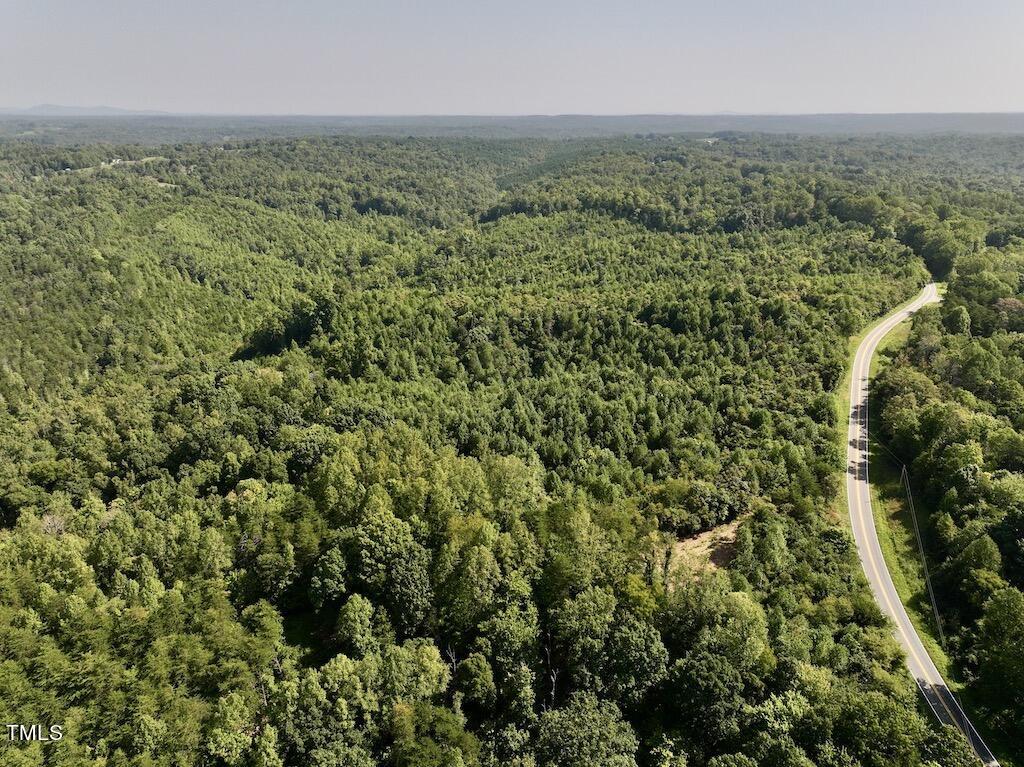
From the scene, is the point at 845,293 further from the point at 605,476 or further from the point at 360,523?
the point at 360,523

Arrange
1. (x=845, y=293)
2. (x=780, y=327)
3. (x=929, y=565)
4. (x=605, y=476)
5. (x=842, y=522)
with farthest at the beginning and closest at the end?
1. (x=845, y=293)
2. (x=780, y=327)
3. (x=605, y=476)
4. (x=842, y=522)
5. (x=929, y=565)

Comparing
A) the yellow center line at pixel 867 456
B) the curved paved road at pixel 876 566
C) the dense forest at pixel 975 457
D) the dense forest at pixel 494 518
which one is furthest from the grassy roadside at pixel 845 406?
the dense forest at pixel 975 457

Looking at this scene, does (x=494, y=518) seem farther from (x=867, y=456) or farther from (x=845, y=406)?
(x=845, y=406)

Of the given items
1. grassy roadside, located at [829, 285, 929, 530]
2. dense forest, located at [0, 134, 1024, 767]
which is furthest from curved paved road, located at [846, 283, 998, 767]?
dense forest, located at [0, 134, 1024, 767]

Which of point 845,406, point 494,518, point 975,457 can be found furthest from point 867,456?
point 494,518

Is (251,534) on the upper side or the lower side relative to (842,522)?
upper

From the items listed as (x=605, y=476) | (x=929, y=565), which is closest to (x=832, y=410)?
(x=929, y=565)

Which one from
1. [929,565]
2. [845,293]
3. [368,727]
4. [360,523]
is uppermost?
[845,293]

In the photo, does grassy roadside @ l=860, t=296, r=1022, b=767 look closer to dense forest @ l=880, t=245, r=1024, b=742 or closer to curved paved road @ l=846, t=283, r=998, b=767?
curved paved road @ l=846, t=283, r=998, b=767
